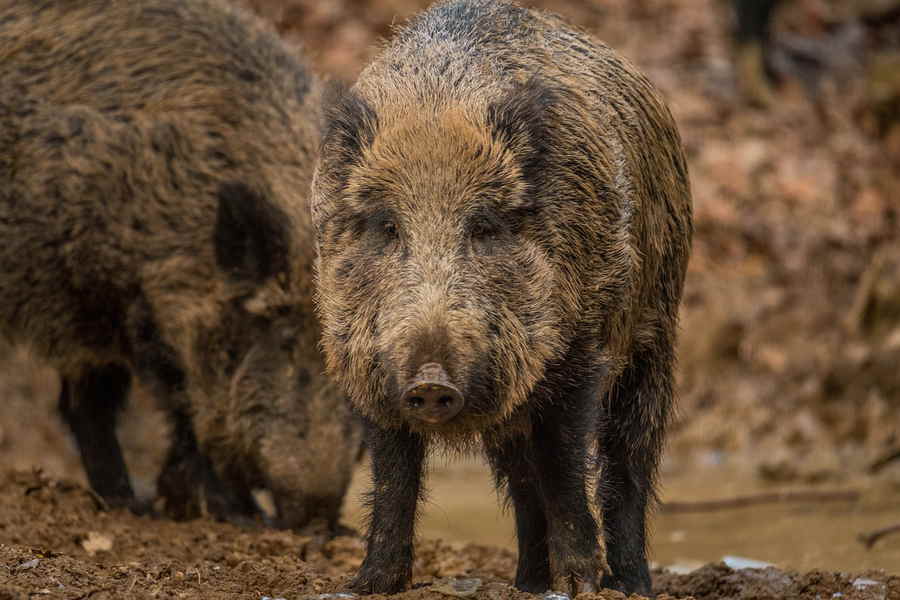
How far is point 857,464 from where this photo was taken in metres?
9.48

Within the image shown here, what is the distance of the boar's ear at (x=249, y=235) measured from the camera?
267 inches

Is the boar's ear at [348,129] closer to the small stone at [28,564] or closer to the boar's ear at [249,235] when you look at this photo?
the small stone at [28,564]

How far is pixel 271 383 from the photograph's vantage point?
273 inches

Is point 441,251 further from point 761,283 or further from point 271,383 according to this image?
point 761,283

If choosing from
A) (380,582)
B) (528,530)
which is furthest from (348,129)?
(528,530)

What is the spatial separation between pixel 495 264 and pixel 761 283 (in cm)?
781

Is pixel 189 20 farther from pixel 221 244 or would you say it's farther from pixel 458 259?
pixel 458 259

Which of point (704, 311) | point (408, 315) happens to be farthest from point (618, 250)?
point (704, 311)

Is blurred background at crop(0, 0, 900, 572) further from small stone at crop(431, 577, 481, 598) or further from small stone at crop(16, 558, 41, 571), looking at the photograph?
small stone at crop(431, 577, 481, 598)

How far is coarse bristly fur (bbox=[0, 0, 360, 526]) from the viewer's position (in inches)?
271

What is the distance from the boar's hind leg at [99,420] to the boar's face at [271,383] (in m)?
0.78

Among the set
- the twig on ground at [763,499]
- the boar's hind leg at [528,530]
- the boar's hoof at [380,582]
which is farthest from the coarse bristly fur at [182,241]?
the twig on ground at [763,499]

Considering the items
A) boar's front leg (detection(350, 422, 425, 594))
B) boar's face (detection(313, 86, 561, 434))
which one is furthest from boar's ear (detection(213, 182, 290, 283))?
boar's front leg (detection(350, 422, 425, 594))

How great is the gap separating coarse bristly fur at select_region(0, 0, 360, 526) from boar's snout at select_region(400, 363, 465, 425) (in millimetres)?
2970
